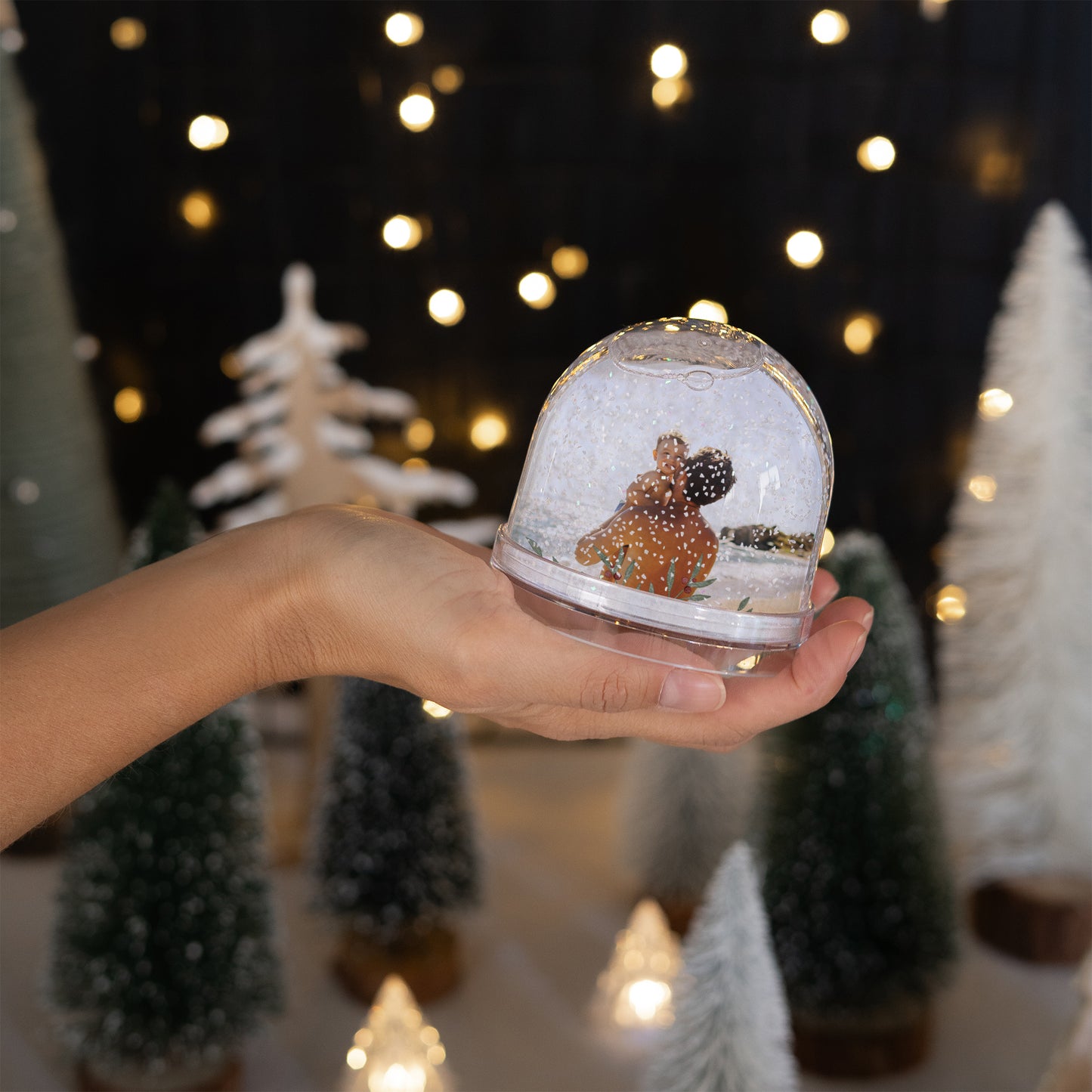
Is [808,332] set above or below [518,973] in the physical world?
above

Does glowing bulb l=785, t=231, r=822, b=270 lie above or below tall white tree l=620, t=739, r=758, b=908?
above

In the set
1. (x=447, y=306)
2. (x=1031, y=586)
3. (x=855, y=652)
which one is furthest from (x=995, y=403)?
(x=447, y=306)

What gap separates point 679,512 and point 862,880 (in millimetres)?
999

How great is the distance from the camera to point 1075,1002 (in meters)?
2.00

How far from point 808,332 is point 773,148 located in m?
0.43

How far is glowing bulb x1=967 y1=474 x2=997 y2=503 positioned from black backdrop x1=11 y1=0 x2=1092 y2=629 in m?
0.66

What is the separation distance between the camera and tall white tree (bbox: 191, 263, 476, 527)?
2328 millimetres

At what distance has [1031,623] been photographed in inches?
81.3

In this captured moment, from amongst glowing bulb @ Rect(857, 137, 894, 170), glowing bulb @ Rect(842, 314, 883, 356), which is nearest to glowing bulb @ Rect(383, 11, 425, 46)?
glowing bulb @ Rect(857, 137, 894, 170)

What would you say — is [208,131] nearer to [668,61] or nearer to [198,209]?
[198,209]

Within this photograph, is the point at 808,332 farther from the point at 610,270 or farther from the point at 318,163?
the point at 318,163

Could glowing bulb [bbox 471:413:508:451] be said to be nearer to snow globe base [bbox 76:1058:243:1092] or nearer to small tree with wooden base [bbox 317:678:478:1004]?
small tree with wooden base [bbox 317:678:478:1004]

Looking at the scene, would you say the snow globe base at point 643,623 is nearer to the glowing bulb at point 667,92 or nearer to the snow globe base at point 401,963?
the snow globe base at point 401,963

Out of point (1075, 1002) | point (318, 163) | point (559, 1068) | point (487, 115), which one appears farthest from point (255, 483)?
point (1075, 1002)
